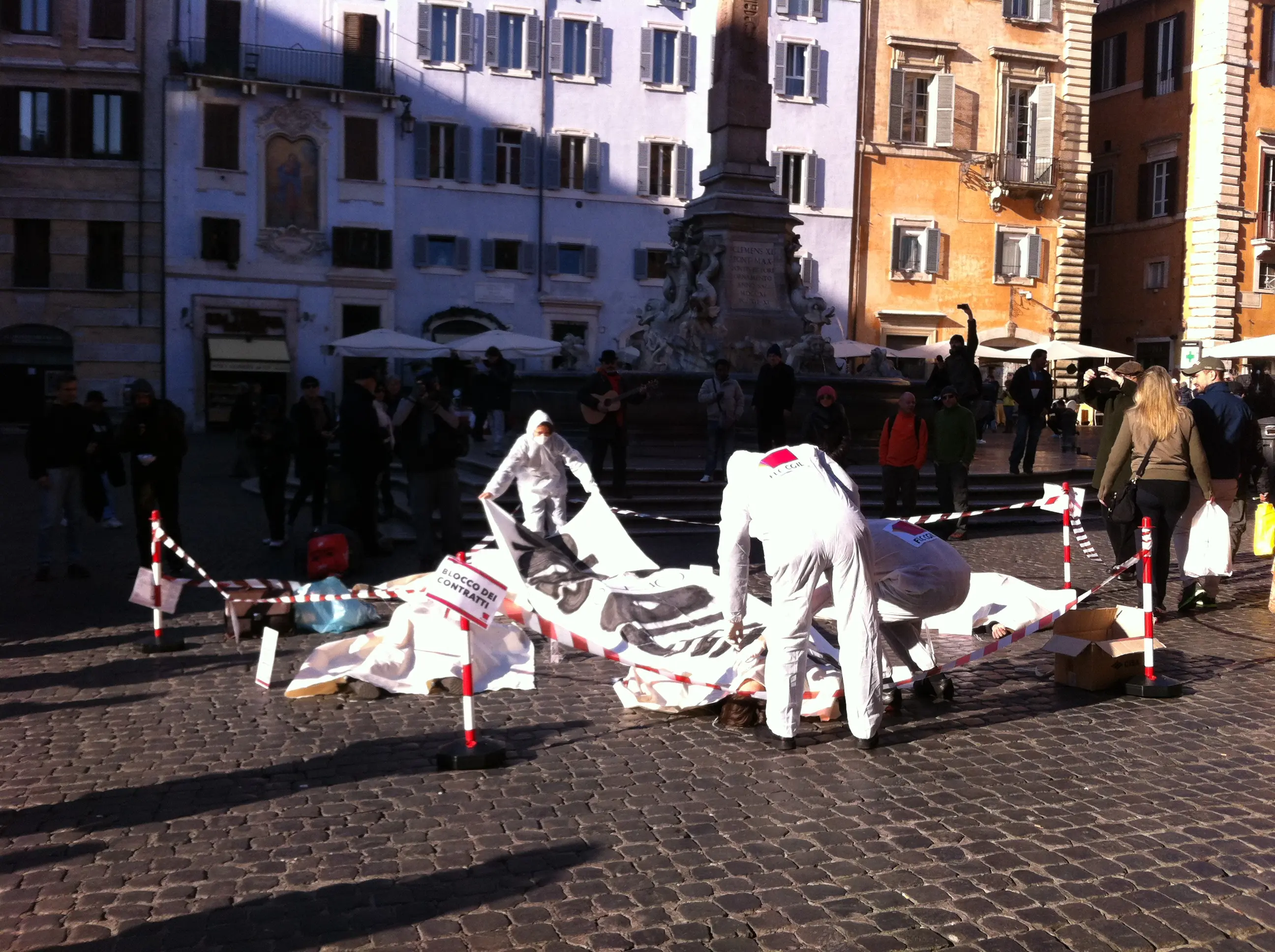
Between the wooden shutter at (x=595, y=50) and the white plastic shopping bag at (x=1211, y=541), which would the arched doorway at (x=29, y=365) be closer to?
the wooden shutter at (x=595, y=50)

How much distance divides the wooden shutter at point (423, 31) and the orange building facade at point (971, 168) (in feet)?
40.1

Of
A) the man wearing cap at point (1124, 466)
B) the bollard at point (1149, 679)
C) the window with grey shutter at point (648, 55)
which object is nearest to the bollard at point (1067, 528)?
the man wearing cap at point (1124, 466)

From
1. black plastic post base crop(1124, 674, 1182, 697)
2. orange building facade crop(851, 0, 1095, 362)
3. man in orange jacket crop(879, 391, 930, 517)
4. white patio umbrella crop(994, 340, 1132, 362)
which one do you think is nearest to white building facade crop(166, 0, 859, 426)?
orange building facade crop(851, 0, 1095, 362)

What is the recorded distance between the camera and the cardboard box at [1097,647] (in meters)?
7.71

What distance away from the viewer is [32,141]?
34.6 m

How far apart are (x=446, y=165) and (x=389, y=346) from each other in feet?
29.3

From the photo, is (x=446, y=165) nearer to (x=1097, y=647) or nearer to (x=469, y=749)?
(x=1097, y=647)

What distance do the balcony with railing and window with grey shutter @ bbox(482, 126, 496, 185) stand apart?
103 inches

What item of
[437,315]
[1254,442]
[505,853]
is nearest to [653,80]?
[437,315]

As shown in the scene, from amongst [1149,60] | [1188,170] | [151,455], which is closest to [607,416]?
[151,455]

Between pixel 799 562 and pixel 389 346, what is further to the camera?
pixel 389 346

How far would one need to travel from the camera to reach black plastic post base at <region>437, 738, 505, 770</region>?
614 cm

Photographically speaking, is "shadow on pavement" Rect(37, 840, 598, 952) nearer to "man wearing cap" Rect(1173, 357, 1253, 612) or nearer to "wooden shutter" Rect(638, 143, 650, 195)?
"man wearing cap" Rect(1173, 357, 1253, 612)

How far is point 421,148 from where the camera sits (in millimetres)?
36781
